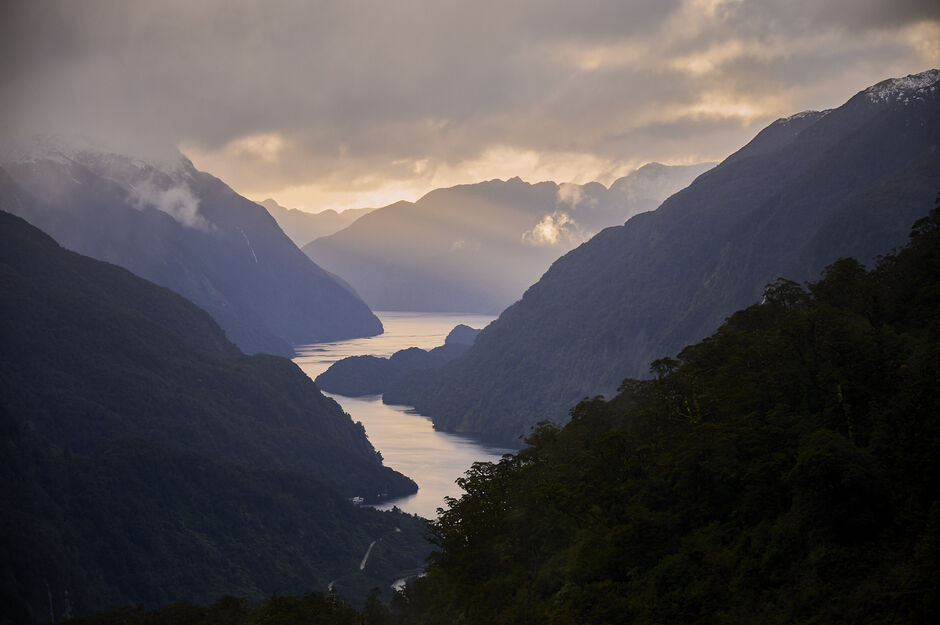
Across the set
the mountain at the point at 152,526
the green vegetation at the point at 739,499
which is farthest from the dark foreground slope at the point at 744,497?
the mountain at the point at 152,526

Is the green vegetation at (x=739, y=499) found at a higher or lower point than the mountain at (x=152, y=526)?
higher

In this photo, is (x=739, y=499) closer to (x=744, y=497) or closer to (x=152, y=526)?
(x=744, y=497)

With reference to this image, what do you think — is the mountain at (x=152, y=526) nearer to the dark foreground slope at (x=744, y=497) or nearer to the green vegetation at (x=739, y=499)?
the green vegetation at (x=739, y=499)

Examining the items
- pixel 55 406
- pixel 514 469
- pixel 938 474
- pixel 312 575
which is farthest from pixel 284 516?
pixel 938 474

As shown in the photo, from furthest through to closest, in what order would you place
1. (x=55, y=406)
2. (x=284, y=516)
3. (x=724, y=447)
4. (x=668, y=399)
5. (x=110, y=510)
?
(x=55, y=406) → (x=284, y=516) → (x=110, y=510) → (x=668, y=399) → (x=724, y=447)

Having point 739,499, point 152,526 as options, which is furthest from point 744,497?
point 152,526

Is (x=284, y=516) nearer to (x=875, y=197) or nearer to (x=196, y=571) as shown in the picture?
(x=196, y=571)

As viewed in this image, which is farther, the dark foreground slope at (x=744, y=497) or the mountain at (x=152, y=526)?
the mountain at (x=152, y=526)

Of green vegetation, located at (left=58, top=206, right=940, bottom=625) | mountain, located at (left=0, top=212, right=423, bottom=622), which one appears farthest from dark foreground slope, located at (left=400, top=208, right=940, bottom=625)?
mountain, located at (left=0, top=212, right=423, bottom=622)
